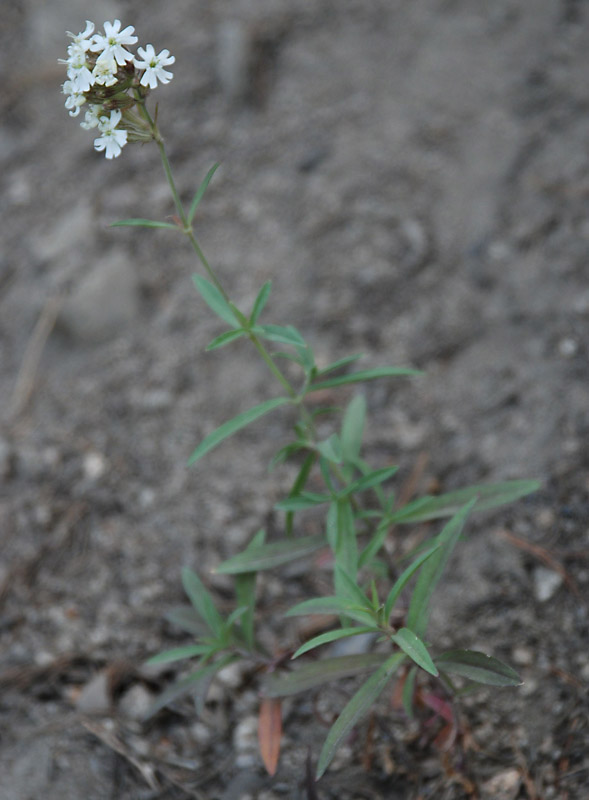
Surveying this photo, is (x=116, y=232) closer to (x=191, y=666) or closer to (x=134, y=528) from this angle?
(x=134, y=528)

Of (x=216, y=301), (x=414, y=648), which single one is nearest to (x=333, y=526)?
(x=414, y=648)

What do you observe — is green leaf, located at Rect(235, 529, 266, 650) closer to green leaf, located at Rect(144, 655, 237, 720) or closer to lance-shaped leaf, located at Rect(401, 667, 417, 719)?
green leaf, located at Rect(144, 655, 237, 720)

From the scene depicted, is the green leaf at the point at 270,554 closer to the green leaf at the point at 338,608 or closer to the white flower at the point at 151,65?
the green leaf at the point at 338,608

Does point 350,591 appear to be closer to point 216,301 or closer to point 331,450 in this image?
point 331,450

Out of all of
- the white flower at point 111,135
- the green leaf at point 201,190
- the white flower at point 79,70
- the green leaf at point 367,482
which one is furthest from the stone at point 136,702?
the white flower at point 79,70

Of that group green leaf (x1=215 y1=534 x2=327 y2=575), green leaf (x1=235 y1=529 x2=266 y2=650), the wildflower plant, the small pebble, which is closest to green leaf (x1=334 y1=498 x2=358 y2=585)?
the wildflower plant

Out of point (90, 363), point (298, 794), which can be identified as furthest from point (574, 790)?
point (90, 363)
